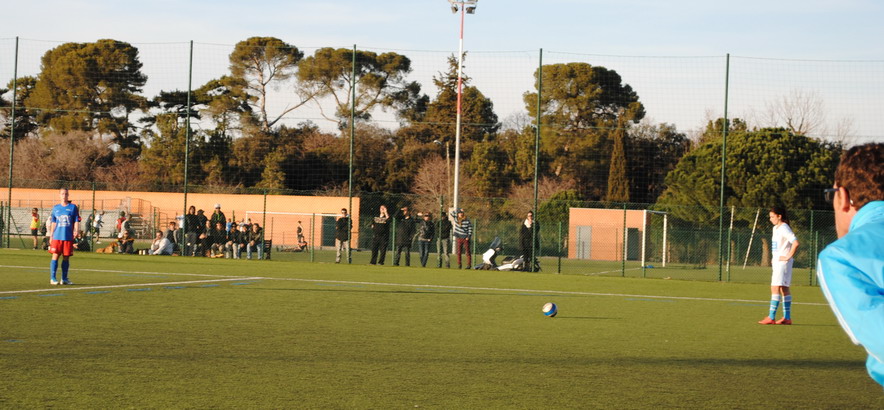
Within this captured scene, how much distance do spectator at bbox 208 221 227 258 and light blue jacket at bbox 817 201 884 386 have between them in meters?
26.4

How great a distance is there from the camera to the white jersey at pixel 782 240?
12.7m

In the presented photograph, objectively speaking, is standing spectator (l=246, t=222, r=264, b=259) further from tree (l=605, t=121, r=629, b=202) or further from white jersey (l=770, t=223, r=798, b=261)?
tree (l=605, t=121, r=629, b=202)

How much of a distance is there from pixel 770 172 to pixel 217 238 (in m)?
25.7

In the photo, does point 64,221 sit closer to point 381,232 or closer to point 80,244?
point 381,232

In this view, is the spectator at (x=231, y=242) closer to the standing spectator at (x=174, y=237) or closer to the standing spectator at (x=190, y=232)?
the standing spectator at (x=190, y=232)

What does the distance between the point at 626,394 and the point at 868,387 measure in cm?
229

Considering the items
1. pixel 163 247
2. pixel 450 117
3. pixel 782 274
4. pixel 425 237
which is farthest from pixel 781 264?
pixel 450 117

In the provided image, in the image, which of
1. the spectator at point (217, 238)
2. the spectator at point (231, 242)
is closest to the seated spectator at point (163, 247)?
the spectator at point (217, 238)

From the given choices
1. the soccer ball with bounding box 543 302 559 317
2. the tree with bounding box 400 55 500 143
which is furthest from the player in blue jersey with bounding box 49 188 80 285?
the tree with bounding box 400 55 500 143

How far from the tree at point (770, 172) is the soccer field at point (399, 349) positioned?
2550 cm

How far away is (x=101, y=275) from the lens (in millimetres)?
17984

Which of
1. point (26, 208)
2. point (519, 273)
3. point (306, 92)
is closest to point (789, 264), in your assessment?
point (519, 273)

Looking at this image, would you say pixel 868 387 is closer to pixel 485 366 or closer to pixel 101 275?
pixel 485 366

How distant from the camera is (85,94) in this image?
55.7m
